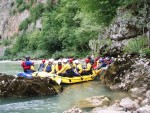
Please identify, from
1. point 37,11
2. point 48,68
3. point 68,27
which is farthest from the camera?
point 37,11

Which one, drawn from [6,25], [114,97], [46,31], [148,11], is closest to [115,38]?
[148,11]

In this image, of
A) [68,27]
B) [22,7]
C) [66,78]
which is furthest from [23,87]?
[22,7]

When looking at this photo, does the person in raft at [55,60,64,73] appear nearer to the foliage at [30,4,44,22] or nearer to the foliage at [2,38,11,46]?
the foliage at [30,4,44,22]

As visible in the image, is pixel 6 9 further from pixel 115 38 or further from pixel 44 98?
pixel 44 98

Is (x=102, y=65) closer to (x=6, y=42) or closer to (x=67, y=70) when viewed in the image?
(x=67, y=70)

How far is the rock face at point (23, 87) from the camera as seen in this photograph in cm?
1482

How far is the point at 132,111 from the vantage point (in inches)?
408

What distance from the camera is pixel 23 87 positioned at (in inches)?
583

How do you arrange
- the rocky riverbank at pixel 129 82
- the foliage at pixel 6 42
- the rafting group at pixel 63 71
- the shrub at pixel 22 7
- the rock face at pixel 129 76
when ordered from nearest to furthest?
the rocky riverbank at pixel 129 82
the rock face at pixel 129 76
the rafting group at pixel 63 71
the foliage at pixel 6 42
the shrub at pixel 22 7

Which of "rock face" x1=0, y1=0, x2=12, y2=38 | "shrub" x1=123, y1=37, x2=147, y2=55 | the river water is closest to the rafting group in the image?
the river water

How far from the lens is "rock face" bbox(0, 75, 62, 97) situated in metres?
14.8

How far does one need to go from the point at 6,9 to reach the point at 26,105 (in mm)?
76932

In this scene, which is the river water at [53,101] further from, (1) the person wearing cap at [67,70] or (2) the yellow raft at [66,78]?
(1) the person wearing cap at [67,70]

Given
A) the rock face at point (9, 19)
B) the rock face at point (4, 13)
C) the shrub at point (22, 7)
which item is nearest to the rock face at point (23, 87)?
the rock face at point (9, 19)
